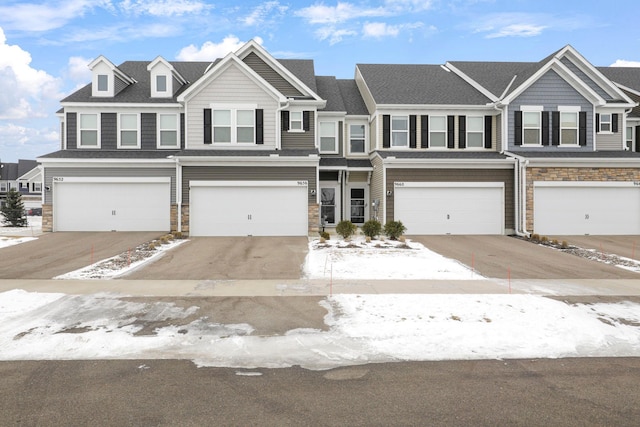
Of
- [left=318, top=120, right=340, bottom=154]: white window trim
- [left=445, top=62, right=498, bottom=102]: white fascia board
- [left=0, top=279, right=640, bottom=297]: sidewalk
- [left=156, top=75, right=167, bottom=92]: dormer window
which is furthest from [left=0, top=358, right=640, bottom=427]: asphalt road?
[left=445, top=62, right=498, bottom=102]: white fascia board

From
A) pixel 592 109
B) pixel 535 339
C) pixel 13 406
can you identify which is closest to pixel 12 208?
pixel 13 406

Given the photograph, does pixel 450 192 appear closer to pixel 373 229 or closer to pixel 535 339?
pixel 373 229

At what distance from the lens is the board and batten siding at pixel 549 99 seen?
73.4 ft

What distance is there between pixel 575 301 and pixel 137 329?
8.67 metres

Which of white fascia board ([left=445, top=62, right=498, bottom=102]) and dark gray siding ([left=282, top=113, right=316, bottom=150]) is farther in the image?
white fascia board ([left=445, top=62, right=498, bottom=102])

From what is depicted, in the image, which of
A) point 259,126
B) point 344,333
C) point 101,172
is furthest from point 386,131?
point 344,333

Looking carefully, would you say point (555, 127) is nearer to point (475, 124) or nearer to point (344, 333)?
point (475, 124)

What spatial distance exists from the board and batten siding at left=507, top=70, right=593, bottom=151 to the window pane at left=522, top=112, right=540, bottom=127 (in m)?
0.47

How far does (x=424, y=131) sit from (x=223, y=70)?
35.8 feet

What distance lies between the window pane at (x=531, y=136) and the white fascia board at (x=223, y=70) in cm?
1263

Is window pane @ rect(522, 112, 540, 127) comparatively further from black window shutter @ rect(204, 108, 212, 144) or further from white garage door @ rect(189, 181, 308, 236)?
black window shutter @ rect(204, 108, 212, 144)

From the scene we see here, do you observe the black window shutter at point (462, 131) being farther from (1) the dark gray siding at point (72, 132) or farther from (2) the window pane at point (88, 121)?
(1) the dark gray siding at point (72, 132)

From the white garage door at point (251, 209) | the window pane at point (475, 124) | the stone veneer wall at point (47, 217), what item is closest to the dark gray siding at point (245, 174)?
the white garage door at point (251, 209)

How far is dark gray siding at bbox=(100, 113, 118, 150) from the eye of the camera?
22703 millimetres
